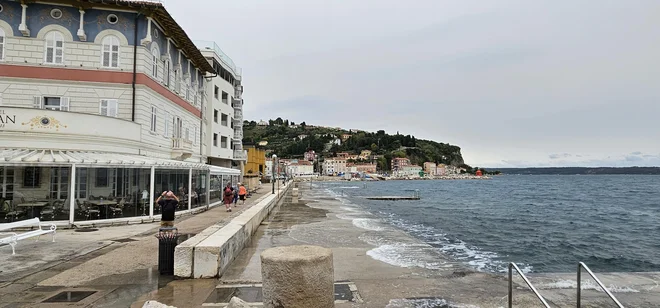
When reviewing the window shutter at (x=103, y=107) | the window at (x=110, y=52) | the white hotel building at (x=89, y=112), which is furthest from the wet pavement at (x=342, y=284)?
the window at (x=110, y=52)

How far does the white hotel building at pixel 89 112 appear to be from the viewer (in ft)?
50.4

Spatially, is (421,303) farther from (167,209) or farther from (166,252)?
(167,209)

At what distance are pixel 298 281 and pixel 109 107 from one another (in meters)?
18.7

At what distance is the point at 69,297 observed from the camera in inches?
251

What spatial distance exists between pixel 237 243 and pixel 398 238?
275 inches

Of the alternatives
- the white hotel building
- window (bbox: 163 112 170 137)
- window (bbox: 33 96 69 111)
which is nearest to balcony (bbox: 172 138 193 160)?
the white hotel building

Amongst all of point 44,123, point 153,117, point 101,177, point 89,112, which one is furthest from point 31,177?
point 153,117

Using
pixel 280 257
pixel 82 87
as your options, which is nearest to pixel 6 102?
pixel 82 87

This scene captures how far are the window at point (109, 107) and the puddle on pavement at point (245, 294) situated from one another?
1586 centimetres

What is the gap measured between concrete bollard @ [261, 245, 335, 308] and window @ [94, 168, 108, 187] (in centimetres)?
1456

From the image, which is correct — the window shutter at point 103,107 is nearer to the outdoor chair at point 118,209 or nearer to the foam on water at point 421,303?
the outdoor chair at point 118,209

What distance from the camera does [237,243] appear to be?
999cm

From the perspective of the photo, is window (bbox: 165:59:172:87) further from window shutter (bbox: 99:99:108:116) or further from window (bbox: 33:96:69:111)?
window (bbox: 33:96:69:111)

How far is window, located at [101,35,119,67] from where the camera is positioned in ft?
63.9
